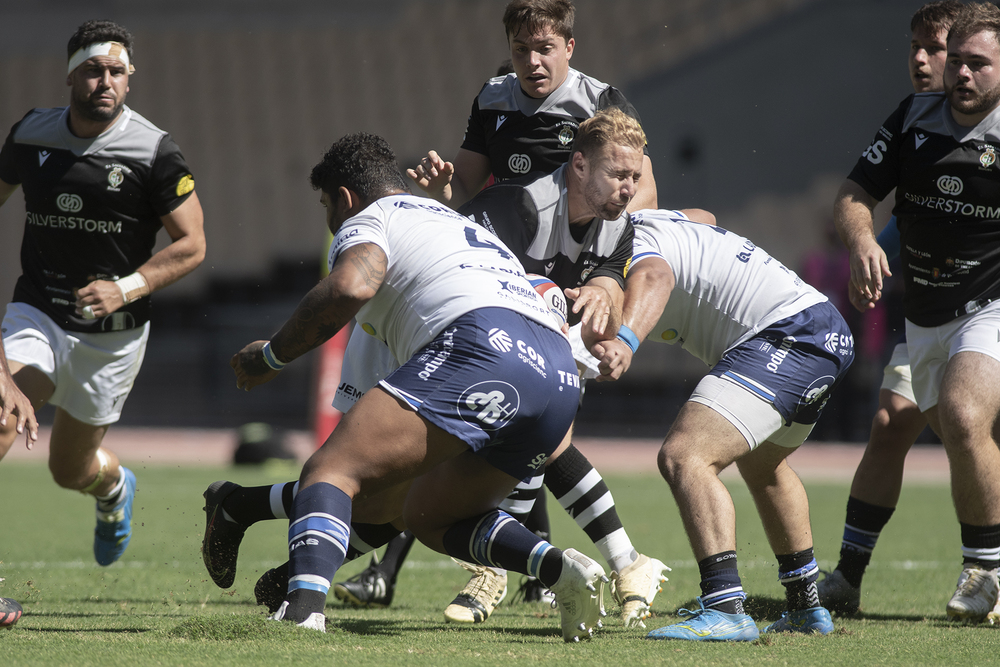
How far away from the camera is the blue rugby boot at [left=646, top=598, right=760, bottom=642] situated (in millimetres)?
3617

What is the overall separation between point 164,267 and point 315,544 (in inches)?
92.4

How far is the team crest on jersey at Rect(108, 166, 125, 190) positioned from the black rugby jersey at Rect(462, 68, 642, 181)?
1.81 m

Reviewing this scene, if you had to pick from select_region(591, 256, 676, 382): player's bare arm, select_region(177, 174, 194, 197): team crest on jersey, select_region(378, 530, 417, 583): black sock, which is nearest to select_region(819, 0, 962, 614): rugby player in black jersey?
select_region(591, 256, 676, 382): player's bare arm

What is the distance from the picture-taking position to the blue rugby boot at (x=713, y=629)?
3.62 m

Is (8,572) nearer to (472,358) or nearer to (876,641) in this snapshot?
(472,358)

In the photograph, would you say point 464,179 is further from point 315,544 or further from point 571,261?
point 315,544

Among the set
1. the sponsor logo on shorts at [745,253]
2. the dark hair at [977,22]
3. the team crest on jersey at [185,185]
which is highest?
Result: the dark hair at [977,22]

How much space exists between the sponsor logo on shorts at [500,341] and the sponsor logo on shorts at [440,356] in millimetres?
126

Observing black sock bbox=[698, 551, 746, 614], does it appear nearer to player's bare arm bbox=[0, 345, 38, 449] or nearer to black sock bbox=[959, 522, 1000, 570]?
black sock bbox=[959, 522, 1000, 570]

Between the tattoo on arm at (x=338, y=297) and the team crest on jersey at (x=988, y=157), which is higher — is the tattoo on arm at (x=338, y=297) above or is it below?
below

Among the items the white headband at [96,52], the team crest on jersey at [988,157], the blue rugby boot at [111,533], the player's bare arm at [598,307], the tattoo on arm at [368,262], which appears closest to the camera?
the tattoo on arm at [368,262]

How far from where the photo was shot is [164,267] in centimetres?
507

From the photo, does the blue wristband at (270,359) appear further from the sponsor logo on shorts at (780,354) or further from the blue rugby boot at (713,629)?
the sponsor logo on shorts at (780,354)

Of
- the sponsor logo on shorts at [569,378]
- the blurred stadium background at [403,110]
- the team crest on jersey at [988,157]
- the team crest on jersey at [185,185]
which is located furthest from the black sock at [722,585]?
the blurred stadium background at [403,110]
